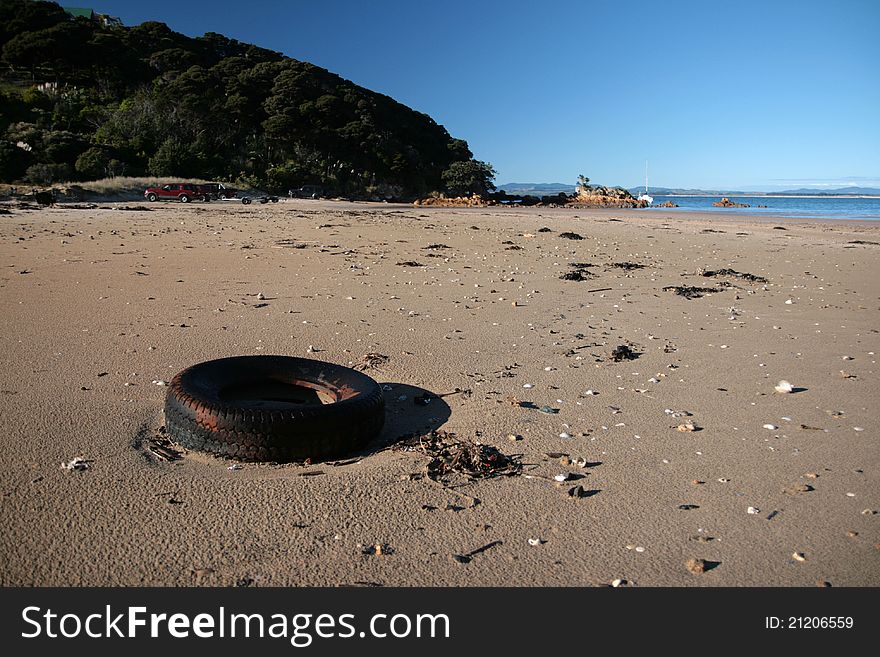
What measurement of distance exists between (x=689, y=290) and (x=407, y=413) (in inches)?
284

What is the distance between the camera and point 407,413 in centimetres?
498

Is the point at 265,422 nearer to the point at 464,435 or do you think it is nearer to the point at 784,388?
the point at 464,435

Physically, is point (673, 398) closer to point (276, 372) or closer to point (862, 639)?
point (862, 639)

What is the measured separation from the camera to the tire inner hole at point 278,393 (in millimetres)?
4938

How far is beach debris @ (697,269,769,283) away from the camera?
11852 mm

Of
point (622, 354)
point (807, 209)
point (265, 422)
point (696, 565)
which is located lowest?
point (696, 565)

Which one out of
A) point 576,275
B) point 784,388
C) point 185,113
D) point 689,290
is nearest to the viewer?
point 784,388

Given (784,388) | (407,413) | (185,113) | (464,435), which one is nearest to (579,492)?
(464,435)

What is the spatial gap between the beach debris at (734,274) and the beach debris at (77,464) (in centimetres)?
1136

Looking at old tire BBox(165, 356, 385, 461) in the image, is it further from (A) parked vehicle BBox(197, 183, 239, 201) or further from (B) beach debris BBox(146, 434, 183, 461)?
(A) parked vehicle BBox(197, 183, 239, 201)

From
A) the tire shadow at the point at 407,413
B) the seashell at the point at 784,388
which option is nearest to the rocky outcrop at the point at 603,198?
the seashell at the point at 784,388

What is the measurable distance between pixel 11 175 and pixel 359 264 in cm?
3388

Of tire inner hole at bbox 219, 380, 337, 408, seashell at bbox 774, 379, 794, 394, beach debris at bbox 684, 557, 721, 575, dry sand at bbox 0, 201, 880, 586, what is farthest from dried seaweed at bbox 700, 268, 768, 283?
beach debris at bbox 684, 557, 721, 575

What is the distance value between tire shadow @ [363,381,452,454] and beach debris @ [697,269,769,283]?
8.91 meters
